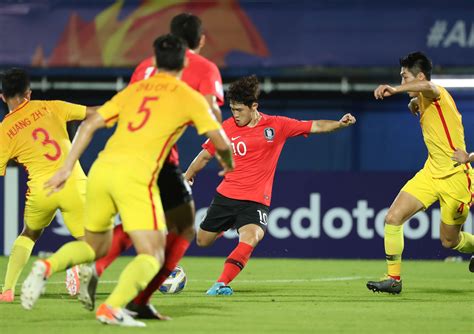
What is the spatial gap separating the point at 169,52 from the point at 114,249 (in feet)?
5.00

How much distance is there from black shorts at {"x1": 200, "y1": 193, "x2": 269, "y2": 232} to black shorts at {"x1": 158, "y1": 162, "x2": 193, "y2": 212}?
2750mm

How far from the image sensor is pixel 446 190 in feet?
33.8

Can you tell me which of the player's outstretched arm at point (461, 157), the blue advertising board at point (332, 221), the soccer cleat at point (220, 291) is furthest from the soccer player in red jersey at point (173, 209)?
the blue advertising board at point (332, 221)

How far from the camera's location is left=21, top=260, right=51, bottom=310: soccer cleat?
669 cm

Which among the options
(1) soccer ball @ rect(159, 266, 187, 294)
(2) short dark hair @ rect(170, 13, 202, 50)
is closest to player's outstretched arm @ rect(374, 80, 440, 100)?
(2) short dark hair @ rect(170, 13, 202, 50)

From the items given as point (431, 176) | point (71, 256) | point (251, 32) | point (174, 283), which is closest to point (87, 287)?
point (71, 256)

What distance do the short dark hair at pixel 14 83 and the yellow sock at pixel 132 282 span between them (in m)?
2.74

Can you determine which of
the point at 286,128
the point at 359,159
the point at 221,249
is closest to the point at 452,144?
the point at 286,128

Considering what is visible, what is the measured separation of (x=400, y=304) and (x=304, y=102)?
11.6m

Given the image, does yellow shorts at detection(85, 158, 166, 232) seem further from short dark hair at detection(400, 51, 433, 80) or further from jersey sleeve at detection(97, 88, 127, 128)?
short dark hair at detection(400, 51, 433, 80)

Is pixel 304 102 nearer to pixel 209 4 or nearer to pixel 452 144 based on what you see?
pixel 209 4

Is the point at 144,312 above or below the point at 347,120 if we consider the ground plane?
below

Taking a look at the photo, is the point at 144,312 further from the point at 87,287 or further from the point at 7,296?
the point at 7,296

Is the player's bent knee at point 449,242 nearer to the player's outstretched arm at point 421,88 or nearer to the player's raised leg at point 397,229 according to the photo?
the player's raised leg at point 397,229
